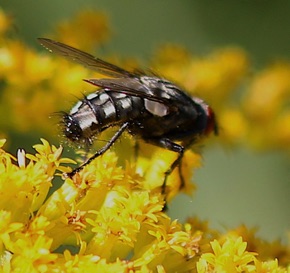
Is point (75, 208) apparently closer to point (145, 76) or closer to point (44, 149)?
point (44, 149)

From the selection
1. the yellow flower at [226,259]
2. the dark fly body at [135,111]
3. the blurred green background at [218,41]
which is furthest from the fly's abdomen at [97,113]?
the blurred green background at [218,41]

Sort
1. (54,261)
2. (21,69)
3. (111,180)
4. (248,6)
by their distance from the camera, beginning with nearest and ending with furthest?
(54,261) → (111,180) → (21,69) → (248,6)

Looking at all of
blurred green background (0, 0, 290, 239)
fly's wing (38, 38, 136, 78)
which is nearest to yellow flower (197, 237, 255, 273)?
fly's wing (38, 38, 136, 78)

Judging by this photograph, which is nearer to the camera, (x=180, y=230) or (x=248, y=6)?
(x=180, y=230)

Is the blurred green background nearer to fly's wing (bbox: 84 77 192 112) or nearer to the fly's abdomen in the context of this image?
fly's wing (bbox: 84 77 192 112)

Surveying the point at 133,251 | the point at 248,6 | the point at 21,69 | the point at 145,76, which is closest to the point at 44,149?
the point at 133,251

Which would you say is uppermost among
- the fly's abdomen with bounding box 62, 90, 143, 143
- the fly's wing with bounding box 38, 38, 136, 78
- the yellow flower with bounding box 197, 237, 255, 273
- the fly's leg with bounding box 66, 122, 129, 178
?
the fly's wing with bounding box 38, 38, 136, 78

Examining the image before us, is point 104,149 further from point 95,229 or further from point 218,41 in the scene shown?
point 218,41
